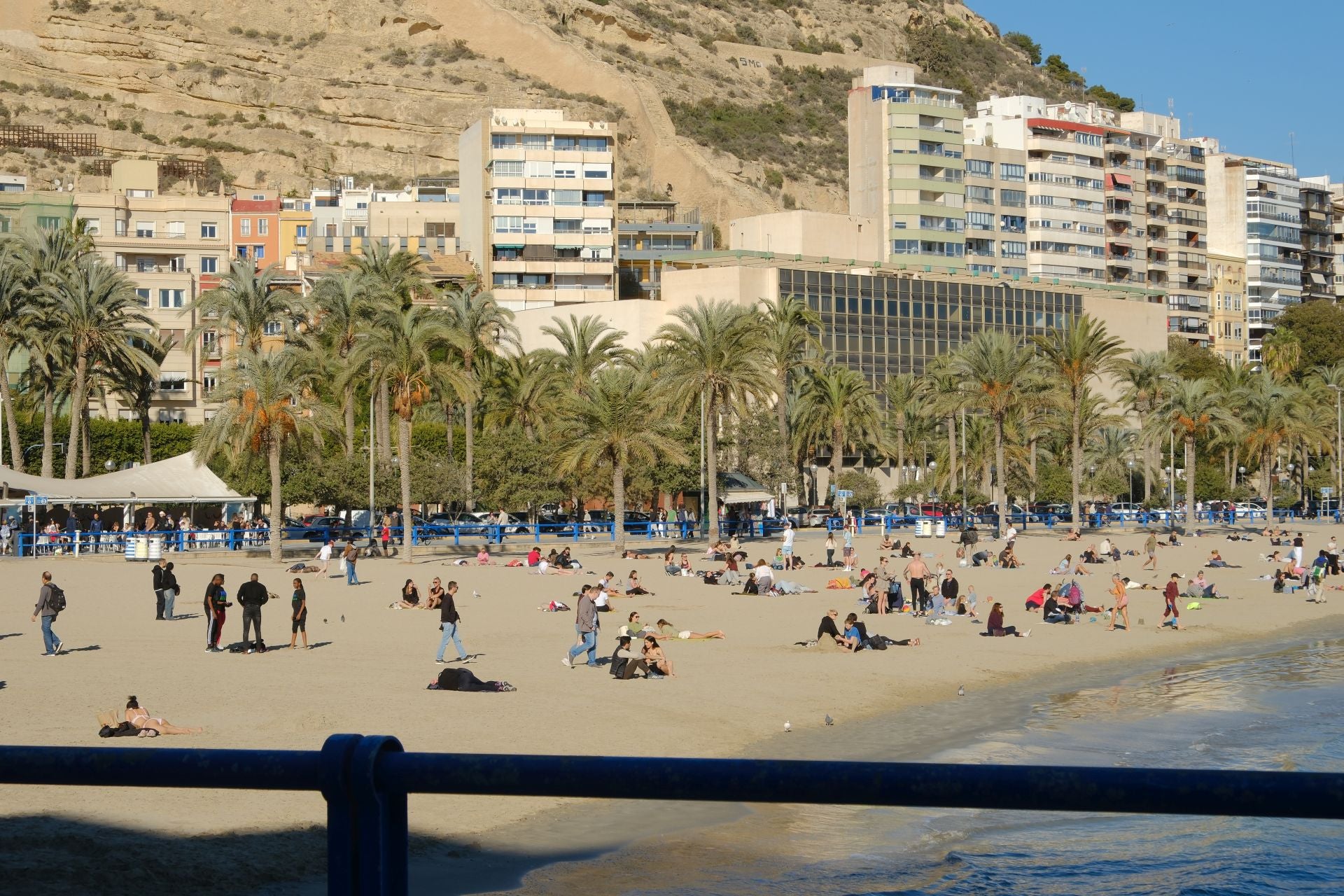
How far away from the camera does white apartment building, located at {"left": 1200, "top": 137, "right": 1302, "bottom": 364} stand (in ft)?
454

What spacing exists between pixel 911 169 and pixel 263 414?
8039 cm

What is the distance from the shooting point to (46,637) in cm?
2330

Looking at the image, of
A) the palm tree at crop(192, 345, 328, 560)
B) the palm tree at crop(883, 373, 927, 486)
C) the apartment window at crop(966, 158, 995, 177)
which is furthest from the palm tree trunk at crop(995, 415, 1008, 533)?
the apartment window at crop(966, 158, 995, 177)

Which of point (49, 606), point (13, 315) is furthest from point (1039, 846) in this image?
point (13, 315)

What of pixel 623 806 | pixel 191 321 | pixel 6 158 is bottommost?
pixel 623 806

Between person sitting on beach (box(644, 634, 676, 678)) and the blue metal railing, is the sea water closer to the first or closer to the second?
person sitting on beach (box(644, 634, 676, 678))

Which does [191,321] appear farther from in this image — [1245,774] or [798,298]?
[1245,774]

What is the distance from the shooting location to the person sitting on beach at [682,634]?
2841 centimetres

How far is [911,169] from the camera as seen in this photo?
4483 inches

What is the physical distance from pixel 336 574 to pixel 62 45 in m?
122

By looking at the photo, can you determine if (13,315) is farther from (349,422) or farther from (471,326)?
(471,326)

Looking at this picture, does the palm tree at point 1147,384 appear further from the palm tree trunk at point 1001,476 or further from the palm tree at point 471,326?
the palm tree at point 471,326

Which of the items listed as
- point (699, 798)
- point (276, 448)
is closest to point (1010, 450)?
point (276, 448)

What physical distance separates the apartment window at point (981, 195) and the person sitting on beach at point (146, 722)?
108 meters
